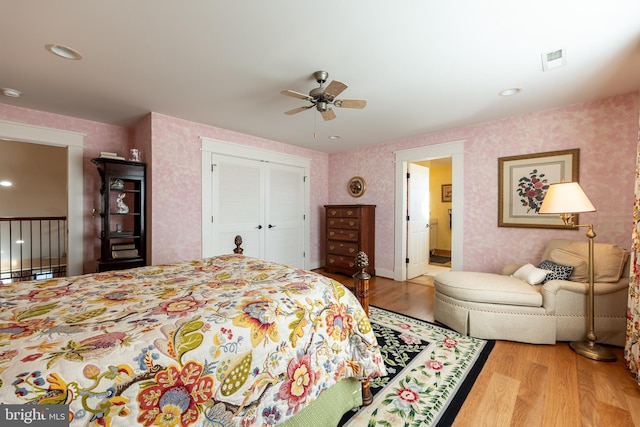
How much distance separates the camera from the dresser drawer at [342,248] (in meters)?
4.59

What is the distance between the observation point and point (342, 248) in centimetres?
473

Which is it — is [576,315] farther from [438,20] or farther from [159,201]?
[159,201]

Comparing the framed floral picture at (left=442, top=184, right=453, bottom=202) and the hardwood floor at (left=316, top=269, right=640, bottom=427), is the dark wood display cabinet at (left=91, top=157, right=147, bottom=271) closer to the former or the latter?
the hardwood floor at (left=316, top=269, right=640, bottom=427)

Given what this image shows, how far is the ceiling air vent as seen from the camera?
6.51 ft

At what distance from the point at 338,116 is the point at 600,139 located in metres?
2.79

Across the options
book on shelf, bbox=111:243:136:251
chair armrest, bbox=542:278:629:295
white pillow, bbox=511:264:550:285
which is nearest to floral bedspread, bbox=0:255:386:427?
book on shelf, bbox=111:243:136:251

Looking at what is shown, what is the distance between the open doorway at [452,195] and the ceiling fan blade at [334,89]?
7.80 ft

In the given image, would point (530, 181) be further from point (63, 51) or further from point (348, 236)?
point (63, 51)

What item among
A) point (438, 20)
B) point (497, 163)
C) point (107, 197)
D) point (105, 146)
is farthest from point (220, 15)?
point (497, 163)

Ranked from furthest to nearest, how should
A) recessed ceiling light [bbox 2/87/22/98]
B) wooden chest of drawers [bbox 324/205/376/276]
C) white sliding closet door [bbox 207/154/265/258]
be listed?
wooden chest of drawers [bbox 324/205/376/276], white sliding closet door [bbox 207/154/265/258], recessed ceiling light [bbox 2/87/22/98]

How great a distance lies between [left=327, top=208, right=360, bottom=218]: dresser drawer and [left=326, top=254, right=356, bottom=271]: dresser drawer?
2.35 ft

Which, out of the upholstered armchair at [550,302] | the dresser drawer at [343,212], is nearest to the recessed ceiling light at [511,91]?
the upholstered armchair at [550,302]

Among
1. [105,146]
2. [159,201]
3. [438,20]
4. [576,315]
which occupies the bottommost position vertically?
[576,315]

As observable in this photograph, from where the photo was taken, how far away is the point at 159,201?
3.31 meters
